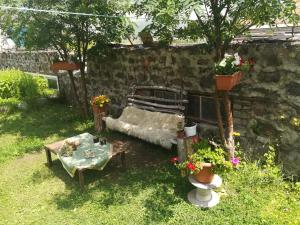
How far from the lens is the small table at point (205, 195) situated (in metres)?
4.55

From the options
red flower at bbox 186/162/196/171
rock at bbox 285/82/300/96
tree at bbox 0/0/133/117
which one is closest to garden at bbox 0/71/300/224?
red flower at bbox 186/162/196/171

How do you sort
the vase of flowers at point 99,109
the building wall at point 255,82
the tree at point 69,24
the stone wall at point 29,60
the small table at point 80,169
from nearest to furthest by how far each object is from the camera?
1. the building wall at point 255,82
2. the small table at point 80,169
3. the tree at point 69,24
4. the vase of flowers at point 99,109
5. the stone wall at point 29,60

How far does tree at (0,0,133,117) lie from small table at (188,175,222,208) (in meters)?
4.09

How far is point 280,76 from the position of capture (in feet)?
16.2

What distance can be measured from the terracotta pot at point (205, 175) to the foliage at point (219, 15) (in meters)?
1.60

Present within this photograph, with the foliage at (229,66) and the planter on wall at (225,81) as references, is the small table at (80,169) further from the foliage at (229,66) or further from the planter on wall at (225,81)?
the foliage at (229,66)

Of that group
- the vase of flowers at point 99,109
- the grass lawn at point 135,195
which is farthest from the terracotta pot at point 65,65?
the grass lawn at point 135,195

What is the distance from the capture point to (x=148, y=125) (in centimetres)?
674

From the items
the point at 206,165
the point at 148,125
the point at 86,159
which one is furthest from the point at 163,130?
the point at 206,165

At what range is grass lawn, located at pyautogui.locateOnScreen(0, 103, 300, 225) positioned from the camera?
437 centimetres

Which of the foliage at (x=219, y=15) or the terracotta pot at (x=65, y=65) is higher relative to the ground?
the foliage at (x=219, y=15)

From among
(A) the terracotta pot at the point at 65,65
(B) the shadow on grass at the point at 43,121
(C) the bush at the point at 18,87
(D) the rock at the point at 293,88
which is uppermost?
(A) the terracotta pot at the point at 65,65

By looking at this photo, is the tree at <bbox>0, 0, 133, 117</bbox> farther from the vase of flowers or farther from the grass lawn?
the grass lawn

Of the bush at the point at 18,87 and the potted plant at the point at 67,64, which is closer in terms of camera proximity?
the potted plant at the point at 67,64
